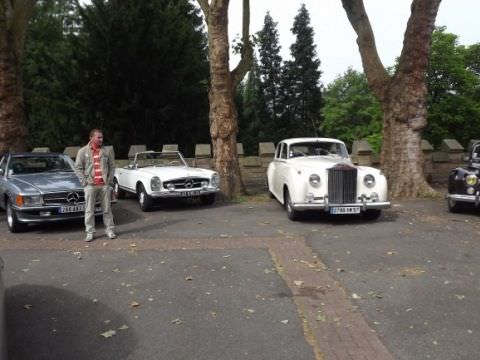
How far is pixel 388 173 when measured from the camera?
47.4ft

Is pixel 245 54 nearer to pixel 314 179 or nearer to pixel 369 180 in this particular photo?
pixel 314 179

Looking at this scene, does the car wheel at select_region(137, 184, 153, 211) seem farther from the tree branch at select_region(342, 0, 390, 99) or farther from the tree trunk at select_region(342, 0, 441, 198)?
the tree branch at select_region(342, 0, 390, 99)

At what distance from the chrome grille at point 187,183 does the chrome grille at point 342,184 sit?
3621 mm

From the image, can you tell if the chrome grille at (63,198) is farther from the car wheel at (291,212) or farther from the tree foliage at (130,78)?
the tree foliage at (130,78)

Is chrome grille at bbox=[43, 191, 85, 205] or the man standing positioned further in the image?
chrome grille at bbox=[43, 191, 85, 205]

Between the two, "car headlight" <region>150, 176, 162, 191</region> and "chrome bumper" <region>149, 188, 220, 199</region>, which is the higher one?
"car headlight" <region>150, 176, 162, 191</region>

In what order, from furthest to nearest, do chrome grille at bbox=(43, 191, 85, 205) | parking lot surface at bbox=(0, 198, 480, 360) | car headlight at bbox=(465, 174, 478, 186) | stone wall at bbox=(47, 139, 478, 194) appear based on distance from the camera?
stone wall at bbox=(47, 139, 478, 194)
car headlight at bbox=(465, 174, 478, 186)
chrome grille at bbox=(43, 191, 85, 205)
parking lot surface at bbox=(0, 198, 480, 360)

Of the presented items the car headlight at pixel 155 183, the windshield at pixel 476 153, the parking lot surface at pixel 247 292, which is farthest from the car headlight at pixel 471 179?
the car headlight at pixel 155 183

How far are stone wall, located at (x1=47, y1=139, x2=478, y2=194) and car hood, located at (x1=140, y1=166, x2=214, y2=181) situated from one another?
423 cm

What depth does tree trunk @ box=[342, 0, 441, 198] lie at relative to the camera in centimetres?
1358

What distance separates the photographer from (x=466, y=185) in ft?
34.7

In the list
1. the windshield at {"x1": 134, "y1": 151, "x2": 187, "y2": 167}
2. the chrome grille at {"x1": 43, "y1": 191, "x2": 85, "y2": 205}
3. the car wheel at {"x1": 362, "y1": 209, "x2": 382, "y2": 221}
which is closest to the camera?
the chrome grille at {"x1": 43, "y1": 191, "x2": 85, "y2": 205}

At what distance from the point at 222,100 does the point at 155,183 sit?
11.3 ft

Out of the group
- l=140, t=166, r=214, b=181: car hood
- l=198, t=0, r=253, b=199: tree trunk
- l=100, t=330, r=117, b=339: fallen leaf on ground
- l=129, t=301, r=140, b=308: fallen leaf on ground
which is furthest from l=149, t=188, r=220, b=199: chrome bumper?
l=100, t=330, r=117, b=339: fallen leaf on ground
